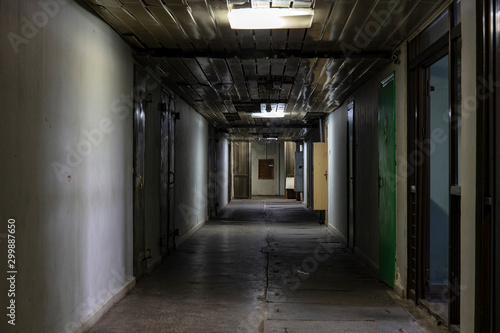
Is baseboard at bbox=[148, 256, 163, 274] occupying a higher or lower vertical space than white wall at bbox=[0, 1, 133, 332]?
lower

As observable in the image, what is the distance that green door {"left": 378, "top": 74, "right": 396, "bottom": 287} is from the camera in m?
4.18

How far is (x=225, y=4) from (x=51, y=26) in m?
1.14

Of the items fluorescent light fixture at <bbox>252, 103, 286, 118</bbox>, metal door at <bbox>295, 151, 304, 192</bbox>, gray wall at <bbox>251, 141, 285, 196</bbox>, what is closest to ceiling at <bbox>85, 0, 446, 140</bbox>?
fluorescent light fixture at <bbox>252, 103, 286, 118</bbox>

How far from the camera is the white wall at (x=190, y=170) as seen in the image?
22.5ft

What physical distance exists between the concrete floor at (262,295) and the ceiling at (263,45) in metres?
2.24

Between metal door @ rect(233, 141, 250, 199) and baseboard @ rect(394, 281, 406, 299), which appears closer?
baseboard @ rect(394, 281, 406, 299)

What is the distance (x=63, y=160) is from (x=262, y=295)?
219 centimetres

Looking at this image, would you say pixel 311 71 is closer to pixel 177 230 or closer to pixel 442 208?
pixel 442 208

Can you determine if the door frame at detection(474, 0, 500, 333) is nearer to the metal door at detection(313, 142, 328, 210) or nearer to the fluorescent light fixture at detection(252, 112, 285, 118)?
the fluorescent light fixture at detection(252, 112, 285, 118)

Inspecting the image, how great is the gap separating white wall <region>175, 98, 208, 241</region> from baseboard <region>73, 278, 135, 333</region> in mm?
2556

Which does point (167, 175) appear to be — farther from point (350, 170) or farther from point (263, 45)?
point (350, 170)

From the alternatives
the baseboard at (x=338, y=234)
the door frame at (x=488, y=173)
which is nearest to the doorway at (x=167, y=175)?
the baseboard at (x=338, y=234)

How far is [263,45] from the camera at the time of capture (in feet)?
13.3

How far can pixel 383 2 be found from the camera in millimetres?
2975
